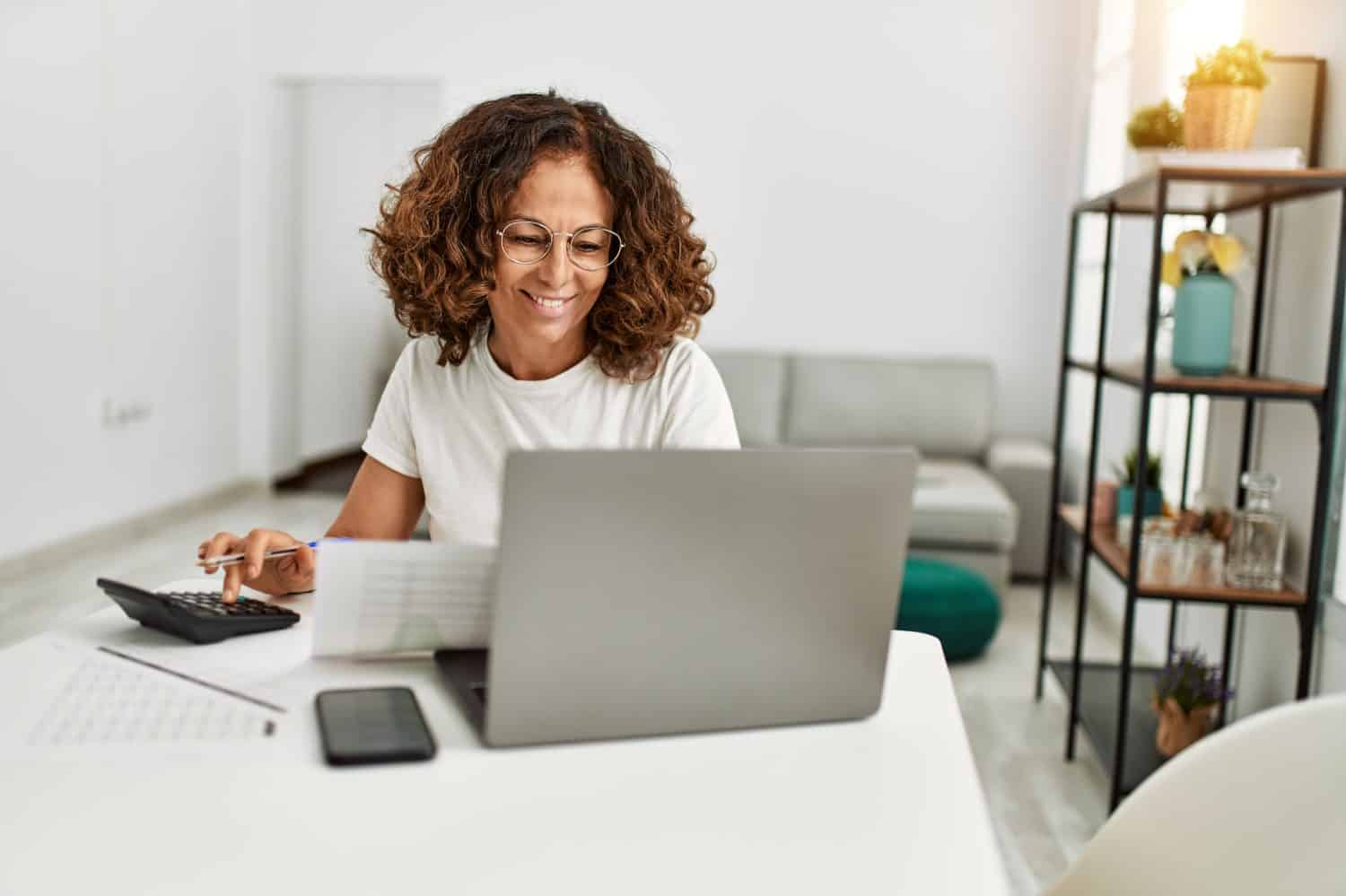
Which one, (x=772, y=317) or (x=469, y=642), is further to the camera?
(x=772, y=317)

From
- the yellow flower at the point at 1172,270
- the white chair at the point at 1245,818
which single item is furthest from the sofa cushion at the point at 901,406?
the white chair at the point at 1245,818

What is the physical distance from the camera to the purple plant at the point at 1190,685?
2.72 meters

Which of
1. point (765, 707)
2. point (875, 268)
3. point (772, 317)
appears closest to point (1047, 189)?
point (875, 268)

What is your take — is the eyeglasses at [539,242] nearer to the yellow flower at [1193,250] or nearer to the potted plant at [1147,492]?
the yellow flower at [1193,250]

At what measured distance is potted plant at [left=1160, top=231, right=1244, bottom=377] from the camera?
257cm

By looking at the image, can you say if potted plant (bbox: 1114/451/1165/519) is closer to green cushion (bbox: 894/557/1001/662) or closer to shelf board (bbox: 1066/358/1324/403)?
shelf board (bbox: 1066/358/1324/403)

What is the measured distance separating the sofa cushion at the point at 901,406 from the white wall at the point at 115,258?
263 cm

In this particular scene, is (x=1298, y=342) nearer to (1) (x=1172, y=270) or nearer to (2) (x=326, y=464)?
(1) (x=1172, y=270)

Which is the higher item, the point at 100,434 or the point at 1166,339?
the point at 1166,339

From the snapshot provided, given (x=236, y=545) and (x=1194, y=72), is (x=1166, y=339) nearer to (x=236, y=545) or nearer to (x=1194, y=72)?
(x=1194, y=72)

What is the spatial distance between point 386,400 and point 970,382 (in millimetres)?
4003

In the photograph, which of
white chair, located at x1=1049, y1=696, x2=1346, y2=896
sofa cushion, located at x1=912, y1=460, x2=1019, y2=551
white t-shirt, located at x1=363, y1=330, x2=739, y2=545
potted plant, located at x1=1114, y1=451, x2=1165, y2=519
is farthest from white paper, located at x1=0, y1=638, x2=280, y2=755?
sofa cushion, located at x1=912, y1=460, x2=1019, y2=551

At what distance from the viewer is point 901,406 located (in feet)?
17.4

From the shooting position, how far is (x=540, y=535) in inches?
37.1
